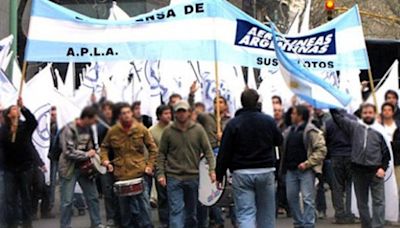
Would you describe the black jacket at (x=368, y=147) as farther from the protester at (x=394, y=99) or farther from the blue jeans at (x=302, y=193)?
the protester at (x=394, y=99)

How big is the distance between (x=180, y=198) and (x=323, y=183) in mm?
3309

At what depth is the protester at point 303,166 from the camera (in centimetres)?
928

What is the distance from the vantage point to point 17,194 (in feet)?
34.0

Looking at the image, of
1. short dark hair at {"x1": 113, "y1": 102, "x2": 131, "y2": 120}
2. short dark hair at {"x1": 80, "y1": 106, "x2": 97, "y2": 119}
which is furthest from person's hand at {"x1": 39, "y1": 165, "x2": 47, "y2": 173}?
short dark hair at {"x1": 80, "y1": 106, "x2": 97, "y2": 119}

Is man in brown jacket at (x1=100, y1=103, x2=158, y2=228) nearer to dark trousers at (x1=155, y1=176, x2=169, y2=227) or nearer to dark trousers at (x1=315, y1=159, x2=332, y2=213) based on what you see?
dark trousers at (x1=155, y1=176, x2=169, y2=227)

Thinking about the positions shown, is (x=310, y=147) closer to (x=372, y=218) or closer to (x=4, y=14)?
(x=372, y=218)

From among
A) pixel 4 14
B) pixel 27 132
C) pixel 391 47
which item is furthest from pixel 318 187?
pixel 4 14

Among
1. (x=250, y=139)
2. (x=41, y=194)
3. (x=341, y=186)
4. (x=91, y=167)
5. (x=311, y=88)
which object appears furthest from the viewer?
(x=41, y=194)

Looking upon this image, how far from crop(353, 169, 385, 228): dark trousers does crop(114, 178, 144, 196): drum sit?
2612 millimetres

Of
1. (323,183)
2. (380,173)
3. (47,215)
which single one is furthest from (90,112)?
(323,183)

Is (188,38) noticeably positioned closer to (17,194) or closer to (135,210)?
(135,210)

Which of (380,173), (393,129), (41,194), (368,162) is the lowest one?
(41,194)

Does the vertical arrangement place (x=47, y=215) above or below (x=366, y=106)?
below

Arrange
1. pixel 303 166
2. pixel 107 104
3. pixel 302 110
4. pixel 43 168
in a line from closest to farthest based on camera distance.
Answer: pixel 107 104 < pixel 302 110 < pixel 303 166 < pixel 43 168
